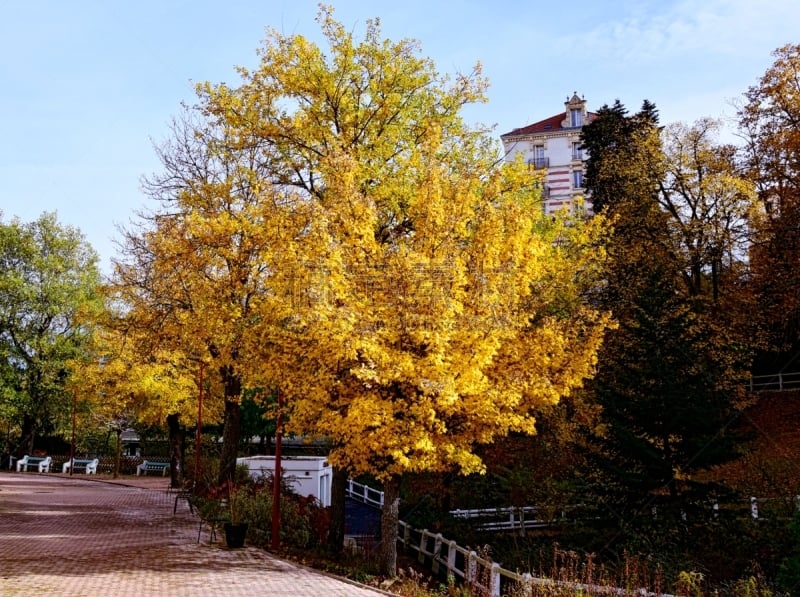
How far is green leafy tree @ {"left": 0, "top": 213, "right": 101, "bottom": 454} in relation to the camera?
44.5m

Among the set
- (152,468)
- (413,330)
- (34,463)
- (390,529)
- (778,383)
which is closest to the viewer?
(413,330)

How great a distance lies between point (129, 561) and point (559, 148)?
5806 centimetres

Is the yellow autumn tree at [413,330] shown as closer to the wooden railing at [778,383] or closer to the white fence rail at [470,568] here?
the white fence rail at [470,568]

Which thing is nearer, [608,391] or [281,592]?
[281,592]

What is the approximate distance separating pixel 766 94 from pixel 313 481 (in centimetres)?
2552

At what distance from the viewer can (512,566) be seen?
16.1 metres

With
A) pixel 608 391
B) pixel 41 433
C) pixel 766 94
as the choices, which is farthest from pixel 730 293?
pixel 41 433

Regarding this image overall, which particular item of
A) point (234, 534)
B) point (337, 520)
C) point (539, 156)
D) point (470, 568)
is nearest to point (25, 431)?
point (234, 534)

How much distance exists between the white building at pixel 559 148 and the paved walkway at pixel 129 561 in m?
49.6

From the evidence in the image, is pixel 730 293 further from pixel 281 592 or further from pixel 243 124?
pixel 281 592

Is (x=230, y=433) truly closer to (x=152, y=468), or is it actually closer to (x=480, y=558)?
(x=480, y=558)

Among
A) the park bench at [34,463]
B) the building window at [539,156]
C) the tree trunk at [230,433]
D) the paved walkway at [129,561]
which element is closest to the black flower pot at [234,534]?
the paved walkway at [129,561]

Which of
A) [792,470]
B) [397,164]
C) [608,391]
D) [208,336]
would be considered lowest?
[792,470]

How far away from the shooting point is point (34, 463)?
1866 inches
